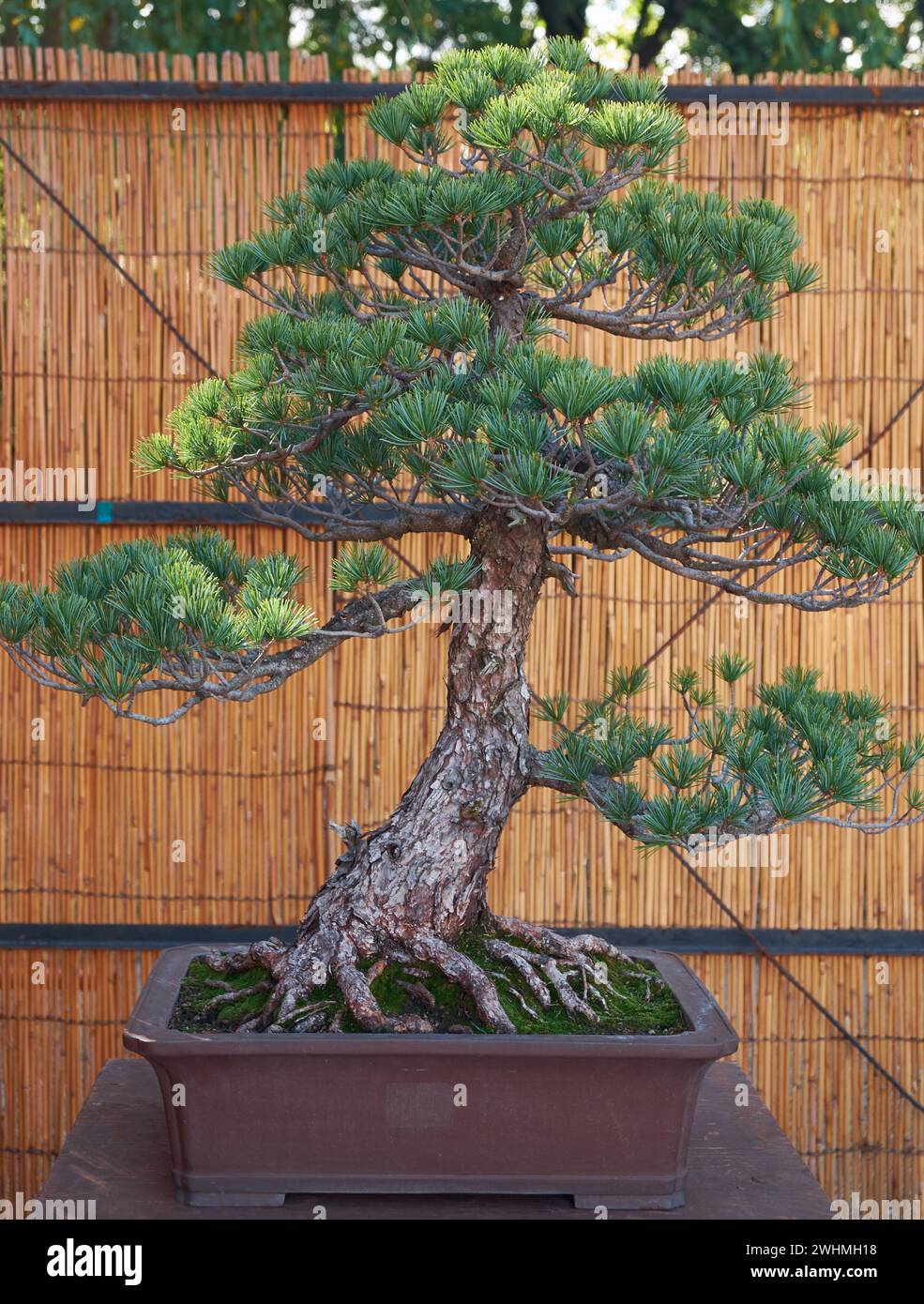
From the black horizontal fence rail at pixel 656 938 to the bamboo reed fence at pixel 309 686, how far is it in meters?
0.02

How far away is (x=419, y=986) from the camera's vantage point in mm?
1370

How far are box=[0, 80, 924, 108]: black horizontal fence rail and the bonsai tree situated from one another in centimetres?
81

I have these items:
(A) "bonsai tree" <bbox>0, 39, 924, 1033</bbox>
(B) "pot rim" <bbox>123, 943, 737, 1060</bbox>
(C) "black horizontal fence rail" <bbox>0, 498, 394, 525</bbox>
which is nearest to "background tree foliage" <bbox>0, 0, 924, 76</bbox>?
(C) "black horizontal fence rail" <bbox>0, 498, 394, 525</bbox>

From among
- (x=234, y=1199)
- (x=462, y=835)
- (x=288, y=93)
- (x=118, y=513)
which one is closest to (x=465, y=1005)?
(x=462, y=835)

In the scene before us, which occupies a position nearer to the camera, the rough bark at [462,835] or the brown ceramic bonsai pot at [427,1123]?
the brown ceramic bonsai pot at [427,1123]

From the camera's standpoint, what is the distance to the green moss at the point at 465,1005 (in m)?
1.33

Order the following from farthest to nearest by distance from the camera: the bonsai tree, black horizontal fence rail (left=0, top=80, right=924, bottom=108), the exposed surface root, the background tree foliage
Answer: the background tree foliage, black horizontal fence rail (left=0, top=80, right=924, bottom=108), the exposed surface root, the bonsai tree

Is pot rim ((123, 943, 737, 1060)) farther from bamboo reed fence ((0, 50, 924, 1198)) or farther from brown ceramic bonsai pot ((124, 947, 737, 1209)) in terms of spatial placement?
bamboo reed fence ((0, 50, 924, 1198))

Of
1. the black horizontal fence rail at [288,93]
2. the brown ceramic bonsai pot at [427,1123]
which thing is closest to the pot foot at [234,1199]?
the brown ceramic bonsai pot at [427,1123]

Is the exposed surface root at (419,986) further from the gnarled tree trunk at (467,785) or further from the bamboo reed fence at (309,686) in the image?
the bamboo reed fence at (309,686)

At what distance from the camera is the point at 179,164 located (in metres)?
2.15

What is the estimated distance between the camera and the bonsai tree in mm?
1163

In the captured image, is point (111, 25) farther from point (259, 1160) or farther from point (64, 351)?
point (259, 1160)

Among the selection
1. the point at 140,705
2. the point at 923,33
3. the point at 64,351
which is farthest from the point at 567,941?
the point at 923,33
